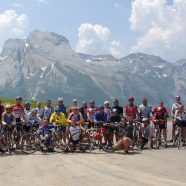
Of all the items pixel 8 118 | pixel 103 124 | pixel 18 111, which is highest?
pixel 18 111

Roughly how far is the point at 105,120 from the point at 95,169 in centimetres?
699

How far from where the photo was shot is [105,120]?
21016mm

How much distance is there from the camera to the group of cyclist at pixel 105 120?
19844mm

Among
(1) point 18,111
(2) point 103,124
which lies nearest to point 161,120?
(2) point 103,124

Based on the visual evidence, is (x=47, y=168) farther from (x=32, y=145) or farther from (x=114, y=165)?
(x=32, y=145)

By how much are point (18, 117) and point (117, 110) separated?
4.90 metres

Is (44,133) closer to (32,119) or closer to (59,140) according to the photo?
(59,140)

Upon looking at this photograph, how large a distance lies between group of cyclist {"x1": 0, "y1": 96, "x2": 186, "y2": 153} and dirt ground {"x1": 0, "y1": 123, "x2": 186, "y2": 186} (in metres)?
1.43

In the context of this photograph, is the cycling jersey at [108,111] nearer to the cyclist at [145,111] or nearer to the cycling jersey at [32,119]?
the cyclist at [145,111]

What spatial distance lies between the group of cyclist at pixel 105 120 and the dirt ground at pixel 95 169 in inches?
56.5

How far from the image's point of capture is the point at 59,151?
65.3 ft

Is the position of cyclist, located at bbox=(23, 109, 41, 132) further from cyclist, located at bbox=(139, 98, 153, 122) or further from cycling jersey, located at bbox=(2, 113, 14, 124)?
cyclist, located at bbox=(139, 98, 153, 122)

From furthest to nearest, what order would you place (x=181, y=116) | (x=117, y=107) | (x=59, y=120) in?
(x=181, y=116) < (x=117, y=107) < (x=59, y=120)

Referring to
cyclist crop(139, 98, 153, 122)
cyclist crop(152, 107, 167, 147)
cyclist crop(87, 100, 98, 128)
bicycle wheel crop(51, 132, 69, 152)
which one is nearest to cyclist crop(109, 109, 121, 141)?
cyclist crop(87, 100, 98, 128)
